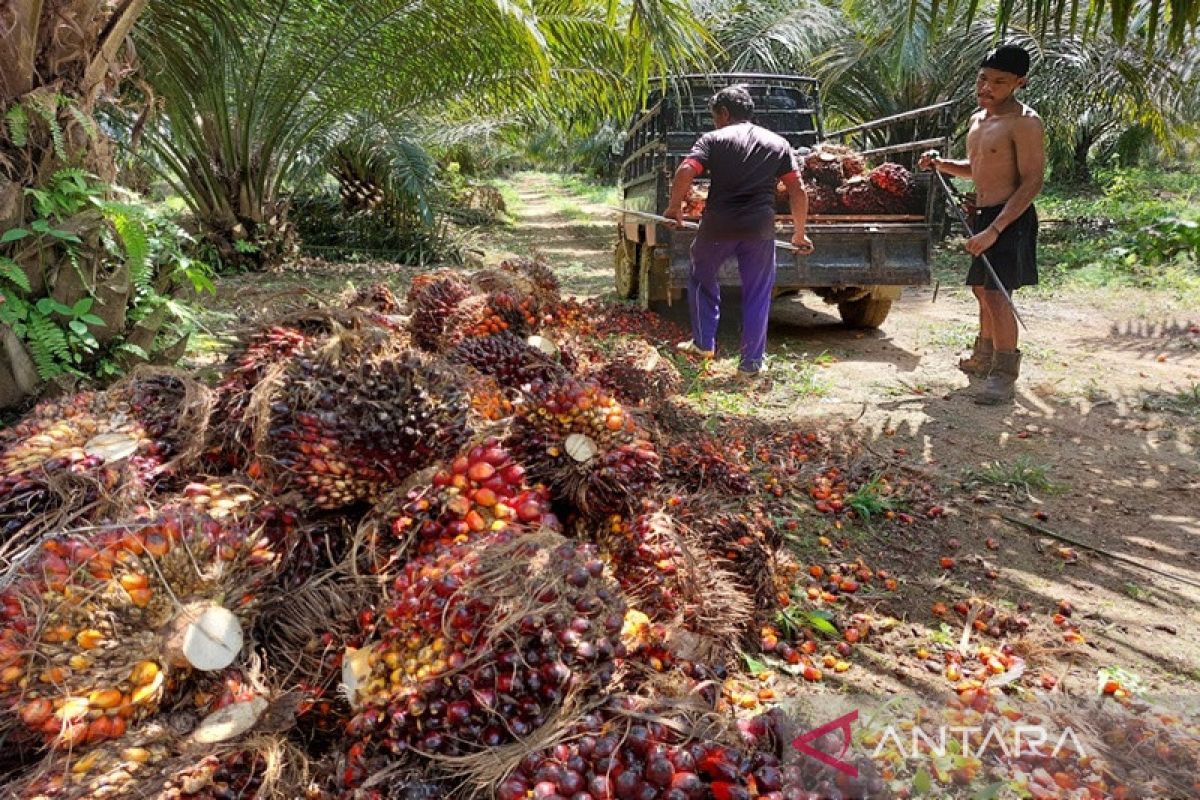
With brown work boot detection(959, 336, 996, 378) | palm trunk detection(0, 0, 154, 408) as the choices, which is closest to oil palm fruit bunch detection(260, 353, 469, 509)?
palm trunk detection(0, 0, 154, 408)

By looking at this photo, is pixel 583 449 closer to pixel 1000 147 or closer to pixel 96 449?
pixel 96 449

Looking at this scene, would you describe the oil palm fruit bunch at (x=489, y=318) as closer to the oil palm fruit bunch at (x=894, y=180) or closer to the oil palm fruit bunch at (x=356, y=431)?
the oil palm fruit bunch at (x=356, y=431)

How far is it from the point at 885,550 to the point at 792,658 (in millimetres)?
937

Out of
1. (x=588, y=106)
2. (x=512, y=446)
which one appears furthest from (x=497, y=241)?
(x=512, y=446)

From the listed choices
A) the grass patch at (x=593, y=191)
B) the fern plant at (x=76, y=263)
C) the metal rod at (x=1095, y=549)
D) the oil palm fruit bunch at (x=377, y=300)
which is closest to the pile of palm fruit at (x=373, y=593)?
the oil palm fruit bunch at (x=377, y=300)

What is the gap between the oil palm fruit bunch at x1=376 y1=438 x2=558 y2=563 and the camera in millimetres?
1771

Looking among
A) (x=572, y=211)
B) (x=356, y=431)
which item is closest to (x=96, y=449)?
(x=356, y=431)

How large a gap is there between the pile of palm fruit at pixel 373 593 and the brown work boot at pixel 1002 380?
280 cm

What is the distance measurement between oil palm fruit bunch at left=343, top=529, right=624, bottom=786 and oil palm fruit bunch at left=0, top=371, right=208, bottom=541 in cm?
80

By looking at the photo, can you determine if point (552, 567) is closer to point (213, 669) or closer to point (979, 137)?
point (213, 669)

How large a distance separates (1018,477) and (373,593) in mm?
3016

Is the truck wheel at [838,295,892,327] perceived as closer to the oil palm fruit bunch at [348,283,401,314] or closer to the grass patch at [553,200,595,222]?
the oil palm fruit bunch at [348,283,401,314]

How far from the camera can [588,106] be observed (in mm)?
7816

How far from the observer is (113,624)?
147cm
